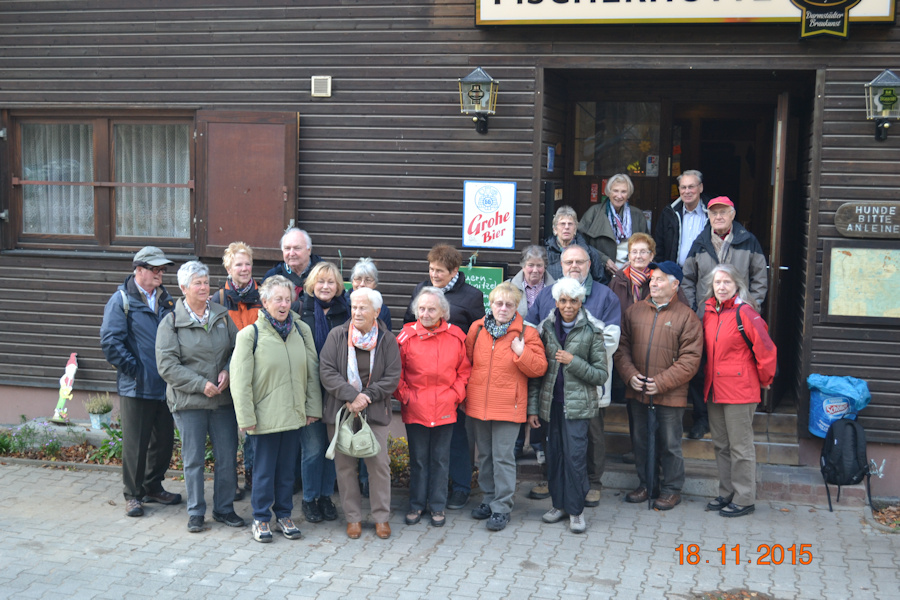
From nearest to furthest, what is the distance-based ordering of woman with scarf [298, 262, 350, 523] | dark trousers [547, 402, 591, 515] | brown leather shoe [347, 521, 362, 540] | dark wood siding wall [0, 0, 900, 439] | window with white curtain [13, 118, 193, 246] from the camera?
brown leather shoe [347, 521, 362, 540] < dark trousers [547, 402, 591, 515] < woman with scarf [298, 262, 350, 523] < dark wood siding wall [0, 0, 900, 439] < window with white curtain [13, 118, 193, 246]

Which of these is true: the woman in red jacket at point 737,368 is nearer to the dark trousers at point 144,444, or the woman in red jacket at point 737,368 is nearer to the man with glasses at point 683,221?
the man with glasses at point 683,221

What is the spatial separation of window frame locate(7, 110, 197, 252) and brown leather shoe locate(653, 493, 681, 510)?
192 inches

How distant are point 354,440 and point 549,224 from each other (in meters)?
3.03

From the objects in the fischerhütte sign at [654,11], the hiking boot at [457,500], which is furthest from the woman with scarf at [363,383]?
the fischerhütte sign at [654,11]

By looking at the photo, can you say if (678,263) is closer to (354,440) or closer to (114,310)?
(354,440)

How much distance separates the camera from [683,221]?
7582 millimetres

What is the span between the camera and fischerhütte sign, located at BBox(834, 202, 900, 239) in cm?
716

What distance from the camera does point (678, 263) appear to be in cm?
764

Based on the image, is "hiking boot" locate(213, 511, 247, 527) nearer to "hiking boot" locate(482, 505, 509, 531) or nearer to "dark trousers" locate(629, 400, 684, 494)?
"hiking boot" locate(482, 505, 509, 531)

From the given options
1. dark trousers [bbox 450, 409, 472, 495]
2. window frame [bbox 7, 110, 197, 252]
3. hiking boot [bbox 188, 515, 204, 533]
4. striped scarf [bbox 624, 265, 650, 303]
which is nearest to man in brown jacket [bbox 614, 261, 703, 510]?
striped scarf [bbox 624, 265, 650, 303]

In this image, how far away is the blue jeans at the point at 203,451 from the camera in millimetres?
6234

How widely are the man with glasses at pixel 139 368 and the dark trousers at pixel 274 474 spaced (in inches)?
41.4

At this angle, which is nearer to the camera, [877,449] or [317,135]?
[877,449]

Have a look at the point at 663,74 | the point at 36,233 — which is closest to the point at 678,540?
the point at 663,74
